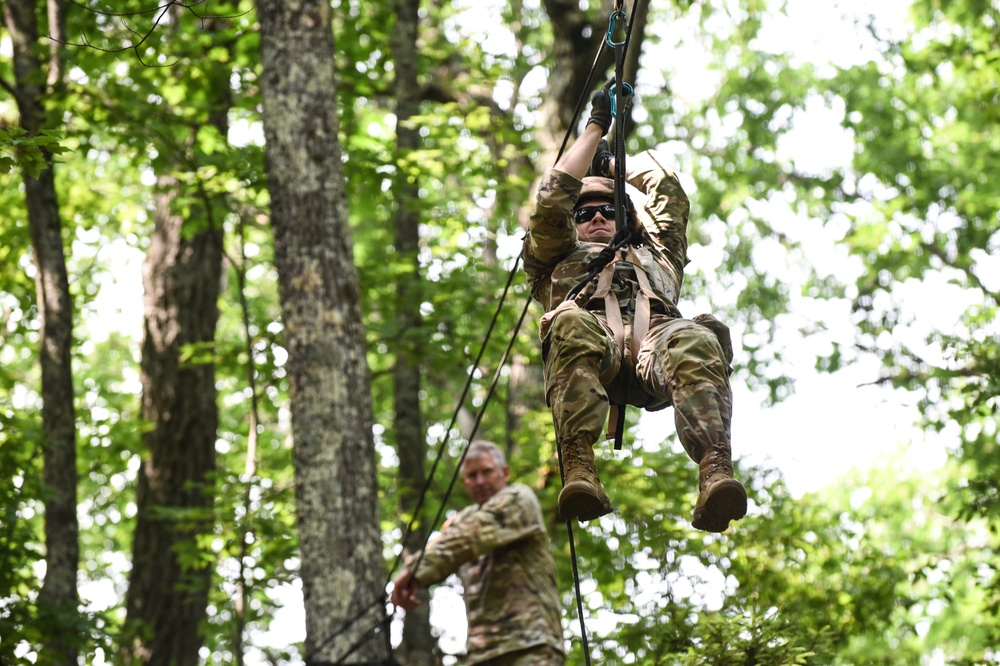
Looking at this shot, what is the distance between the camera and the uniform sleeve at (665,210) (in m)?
5.03

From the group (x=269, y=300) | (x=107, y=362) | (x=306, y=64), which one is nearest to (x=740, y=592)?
(x=306, y=64)

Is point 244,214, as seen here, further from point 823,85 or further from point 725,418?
point 823,85

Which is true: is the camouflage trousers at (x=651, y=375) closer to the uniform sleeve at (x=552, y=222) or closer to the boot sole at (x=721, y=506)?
the boot sole at (x=721, y=506)

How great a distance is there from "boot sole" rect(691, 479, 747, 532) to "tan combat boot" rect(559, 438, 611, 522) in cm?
34

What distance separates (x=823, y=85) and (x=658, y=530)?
10090 millimetres

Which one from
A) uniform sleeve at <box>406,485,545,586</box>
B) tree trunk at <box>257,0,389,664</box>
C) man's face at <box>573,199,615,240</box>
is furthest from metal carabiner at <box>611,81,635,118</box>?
tree trunk at <box>257,0,389,664</box>

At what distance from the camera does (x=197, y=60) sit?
977 centimetres

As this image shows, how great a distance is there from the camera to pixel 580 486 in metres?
3.88

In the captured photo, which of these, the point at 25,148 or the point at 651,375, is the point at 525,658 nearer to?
the point at 651,375

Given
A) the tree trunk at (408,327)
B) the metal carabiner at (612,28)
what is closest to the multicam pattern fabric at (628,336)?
the metal carabiner at (612,28)

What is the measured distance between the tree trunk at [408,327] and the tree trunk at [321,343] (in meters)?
2.56

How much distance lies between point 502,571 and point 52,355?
4.11 m

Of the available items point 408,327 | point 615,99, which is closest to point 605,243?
point 615,99

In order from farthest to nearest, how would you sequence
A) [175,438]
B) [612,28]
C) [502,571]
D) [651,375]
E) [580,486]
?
[175,438], [502,571], [612,28], [651,375], [580,486]
